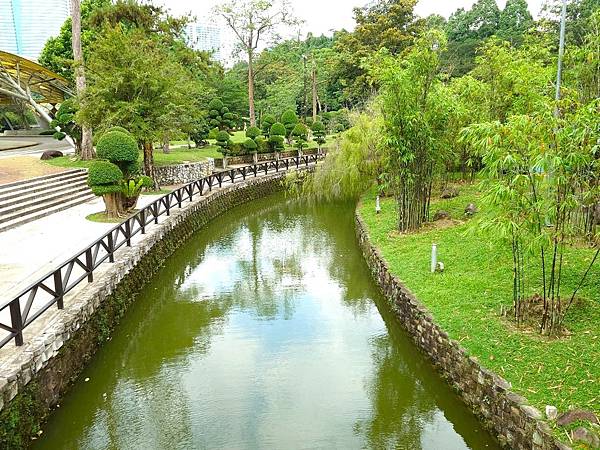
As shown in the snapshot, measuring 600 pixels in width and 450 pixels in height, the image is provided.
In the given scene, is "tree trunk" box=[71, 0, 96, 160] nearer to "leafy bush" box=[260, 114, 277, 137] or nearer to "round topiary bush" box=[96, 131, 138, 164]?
"round topiary bush" box=[96, 131, 138, 164]

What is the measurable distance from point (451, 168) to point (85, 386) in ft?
46.1

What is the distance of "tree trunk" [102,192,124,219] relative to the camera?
609 inches

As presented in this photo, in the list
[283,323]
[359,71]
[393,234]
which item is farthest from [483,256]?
[359,71]

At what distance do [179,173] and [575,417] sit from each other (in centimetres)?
2079

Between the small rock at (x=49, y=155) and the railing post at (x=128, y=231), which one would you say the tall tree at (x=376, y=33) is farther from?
the railing post at (x=128, y=231)

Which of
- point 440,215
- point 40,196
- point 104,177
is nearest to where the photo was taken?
point 440,215

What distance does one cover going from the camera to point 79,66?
2130 cm

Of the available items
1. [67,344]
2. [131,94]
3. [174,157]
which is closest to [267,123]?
[174,157]

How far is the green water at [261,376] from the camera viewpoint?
6398mm

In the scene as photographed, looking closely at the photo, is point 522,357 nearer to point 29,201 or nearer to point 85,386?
point 85,386

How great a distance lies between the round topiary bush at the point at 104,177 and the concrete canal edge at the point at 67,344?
2.01 metres

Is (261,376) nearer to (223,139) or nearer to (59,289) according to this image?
(59,289)

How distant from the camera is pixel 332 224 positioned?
64.1 ft

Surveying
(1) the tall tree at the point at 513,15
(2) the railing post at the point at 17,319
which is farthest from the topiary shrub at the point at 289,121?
(2) the railing post at the point at 17,319
